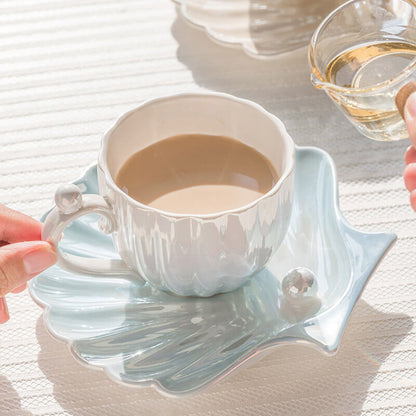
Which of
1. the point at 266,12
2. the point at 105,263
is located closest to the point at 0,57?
the point at 266,12

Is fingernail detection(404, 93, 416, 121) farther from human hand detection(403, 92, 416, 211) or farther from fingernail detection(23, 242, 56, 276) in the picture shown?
fingernail detection(23, 242, 56, 276)

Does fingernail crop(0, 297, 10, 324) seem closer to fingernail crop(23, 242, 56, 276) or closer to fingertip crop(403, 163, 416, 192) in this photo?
fingernail crop(23, 242, 56, 276)

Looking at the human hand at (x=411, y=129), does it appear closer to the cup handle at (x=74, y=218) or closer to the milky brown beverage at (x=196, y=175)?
the milky brown beverage at (x=196, y=175)

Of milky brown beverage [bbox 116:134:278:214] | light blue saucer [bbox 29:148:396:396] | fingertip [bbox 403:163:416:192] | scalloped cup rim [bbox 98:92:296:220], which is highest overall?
scalloped cup rim [bbox 98:92:296:220]

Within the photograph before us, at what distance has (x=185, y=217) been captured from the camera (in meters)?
0.55

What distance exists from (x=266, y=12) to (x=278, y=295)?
19.1 inches

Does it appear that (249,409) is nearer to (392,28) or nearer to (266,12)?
(392,28)

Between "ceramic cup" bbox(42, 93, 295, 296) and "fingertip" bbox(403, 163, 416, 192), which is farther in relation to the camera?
"fingertip" bbox(403, 163, 416, 192)

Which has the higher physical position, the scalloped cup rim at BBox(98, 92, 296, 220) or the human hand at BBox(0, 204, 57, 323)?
→ the scalloped cup rim at BBox(98, 92, 296, 220)

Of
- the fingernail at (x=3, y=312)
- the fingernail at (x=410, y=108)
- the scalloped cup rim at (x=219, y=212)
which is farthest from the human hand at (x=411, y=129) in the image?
the fingernail at (x=3, y=312)

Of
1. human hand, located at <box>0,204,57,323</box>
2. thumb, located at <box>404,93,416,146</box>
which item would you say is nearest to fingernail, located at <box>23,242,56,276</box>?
human hand, located at <box>0,204,57,323</box>

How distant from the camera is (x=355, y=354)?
2.08 ft

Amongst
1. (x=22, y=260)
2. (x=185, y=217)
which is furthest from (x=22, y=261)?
(x=185, y=217)

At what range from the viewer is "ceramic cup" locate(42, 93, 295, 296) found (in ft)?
1.85
